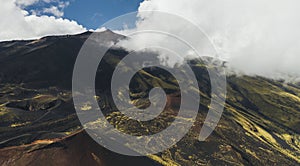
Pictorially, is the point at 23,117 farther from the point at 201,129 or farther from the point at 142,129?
the point at 201,129

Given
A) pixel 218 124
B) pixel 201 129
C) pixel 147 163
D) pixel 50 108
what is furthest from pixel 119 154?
pixel 50 108

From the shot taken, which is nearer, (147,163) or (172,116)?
(147,163)

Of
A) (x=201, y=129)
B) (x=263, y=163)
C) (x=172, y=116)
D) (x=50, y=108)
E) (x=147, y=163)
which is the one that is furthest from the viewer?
(x=50, y=108)

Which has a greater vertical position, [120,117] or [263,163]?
[120,117]

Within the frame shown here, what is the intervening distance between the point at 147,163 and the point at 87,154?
58.7 feet

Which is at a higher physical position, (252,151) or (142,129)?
(142,129)

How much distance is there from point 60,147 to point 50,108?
119 m

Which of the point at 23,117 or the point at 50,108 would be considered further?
the point at 50,108

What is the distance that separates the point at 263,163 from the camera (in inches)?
5497

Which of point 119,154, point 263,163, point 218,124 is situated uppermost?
point 119,154

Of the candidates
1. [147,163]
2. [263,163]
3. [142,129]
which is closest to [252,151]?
[263,163]

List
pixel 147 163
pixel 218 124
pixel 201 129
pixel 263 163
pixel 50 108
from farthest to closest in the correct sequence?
pixel 50 108 < pixel 218 124 < pixel 201 129 < pixel 263 163 < pixel 147 163

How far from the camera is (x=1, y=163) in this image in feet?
243

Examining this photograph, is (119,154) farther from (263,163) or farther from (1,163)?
(263,163)
